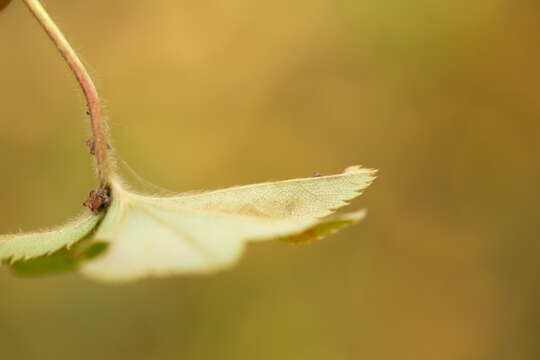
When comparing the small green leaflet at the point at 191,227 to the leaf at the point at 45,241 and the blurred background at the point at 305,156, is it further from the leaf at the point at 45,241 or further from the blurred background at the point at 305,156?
A: the blurred background at the point at 305,156

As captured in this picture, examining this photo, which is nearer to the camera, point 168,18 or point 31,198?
point 31,198

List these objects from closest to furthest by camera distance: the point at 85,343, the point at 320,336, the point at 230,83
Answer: the point at 85,343
the point at 320,336
the point at 230,83

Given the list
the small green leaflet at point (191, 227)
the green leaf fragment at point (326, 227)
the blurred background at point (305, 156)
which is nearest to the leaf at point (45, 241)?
the small green leaflet at point (191, 227)

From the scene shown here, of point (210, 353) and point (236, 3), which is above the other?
point (236, 3)

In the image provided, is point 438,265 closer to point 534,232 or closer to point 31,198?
point 534,232

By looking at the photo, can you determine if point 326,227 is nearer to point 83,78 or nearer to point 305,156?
point 83,78

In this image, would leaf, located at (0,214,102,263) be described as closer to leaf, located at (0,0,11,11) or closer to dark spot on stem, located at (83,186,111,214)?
dark spot on stem, located at (83,186,111,214)

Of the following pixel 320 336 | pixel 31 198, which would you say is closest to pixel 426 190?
pixel 320 336
